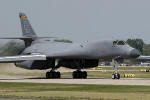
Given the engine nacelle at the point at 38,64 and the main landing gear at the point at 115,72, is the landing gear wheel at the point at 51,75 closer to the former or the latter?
the engine nacelle at the point at 38,64

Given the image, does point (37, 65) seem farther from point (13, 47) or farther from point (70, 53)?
point (13, 47)

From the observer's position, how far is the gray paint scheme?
4356 cm

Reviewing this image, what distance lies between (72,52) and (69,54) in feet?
1.26

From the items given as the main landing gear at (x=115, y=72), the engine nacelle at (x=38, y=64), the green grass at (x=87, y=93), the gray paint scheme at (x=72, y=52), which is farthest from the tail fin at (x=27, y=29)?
the green grass at (x=87, y=93)

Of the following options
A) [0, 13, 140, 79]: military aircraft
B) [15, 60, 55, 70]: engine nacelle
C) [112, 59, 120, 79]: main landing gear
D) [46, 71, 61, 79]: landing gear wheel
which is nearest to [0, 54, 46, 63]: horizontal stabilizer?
[0, 13, 140, 79]: military aircraft

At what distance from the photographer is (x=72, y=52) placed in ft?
149

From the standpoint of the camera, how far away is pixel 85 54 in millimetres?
44844

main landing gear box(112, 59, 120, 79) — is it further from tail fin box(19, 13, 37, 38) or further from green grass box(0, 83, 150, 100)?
green grass box(0, 83, 150, 100)

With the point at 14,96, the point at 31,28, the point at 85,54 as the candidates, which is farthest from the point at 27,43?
the point at 14,96

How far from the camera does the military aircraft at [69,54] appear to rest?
4356 centimetres

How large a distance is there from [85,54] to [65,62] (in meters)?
4.39

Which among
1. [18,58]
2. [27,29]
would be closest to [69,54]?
[18,58]

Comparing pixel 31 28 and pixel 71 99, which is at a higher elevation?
pixel 31 28

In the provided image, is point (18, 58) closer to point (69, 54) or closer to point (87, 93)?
point (69, 54)
